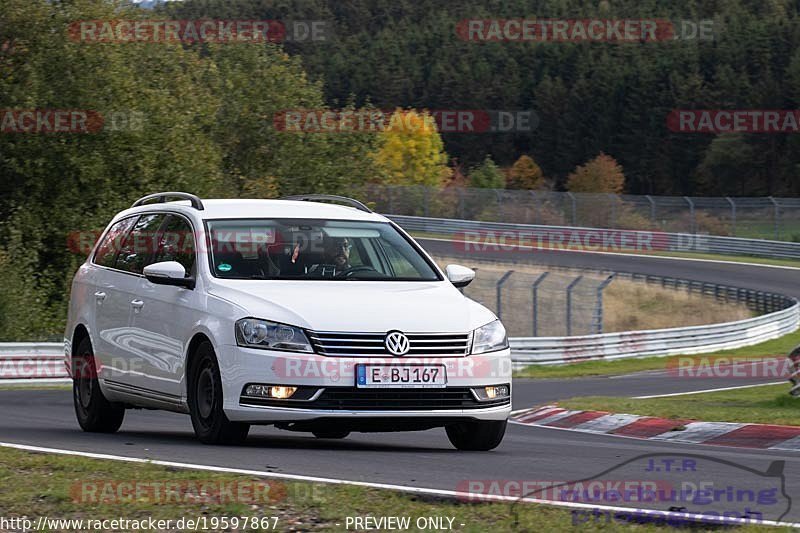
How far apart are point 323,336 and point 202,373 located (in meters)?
1.02

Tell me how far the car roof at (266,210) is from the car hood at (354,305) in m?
0.82

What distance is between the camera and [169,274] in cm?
926

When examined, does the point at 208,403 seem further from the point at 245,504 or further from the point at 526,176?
the point at 526,176

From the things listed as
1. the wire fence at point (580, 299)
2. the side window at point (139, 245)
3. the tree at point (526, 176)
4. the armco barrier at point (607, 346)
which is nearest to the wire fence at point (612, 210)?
the wire fence at point (580, 299)

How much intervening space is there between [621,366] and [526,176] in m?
95.5

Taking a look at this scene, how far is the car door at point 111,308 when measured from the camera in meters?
10.3

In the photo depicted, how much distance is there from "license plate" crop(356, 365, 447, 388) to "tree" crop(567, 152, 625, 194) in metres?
102

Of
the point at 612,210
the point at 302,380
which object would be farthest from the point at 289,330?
the point at 612,210

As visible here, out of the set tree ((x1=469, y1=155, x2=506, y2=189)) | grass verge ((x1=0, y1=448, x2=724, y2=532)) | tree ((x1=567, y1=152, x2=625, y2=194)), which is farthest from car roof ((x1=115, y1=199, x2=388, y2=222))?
tree ((x1=567, y1=152, x2=625, y2=194))

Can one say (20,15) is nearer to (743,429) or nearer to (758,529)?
(743,429)

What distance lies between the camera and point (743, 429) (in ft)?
41.5

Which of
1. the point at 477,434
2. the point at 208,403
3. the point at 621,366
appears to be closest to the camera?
the point at 208,403

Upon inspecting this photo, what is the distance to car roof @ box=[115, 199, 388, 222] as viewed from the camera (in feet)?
32.3

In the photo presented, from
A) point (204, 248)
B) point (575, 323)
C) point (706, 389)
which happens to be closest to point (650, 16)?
point (575, 323)
